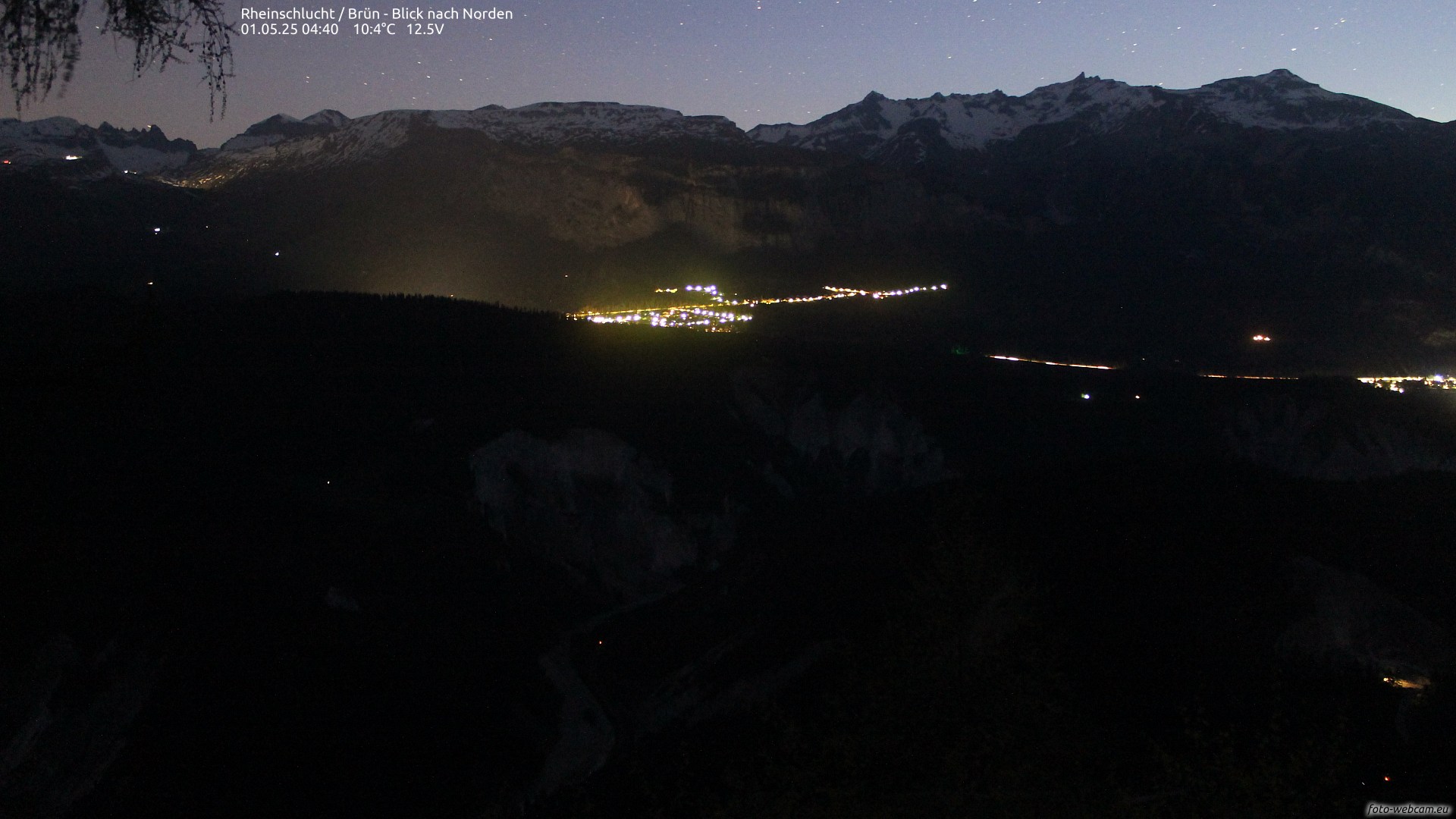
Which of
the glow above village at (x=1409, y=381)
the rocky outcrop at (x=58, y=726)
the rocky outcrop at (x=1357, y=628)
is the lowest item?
the rocky outcrop at (x=58, y=726)

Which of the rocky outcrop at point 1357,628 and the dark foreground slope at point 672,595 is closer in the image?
the dark foreground slope at point 672,595

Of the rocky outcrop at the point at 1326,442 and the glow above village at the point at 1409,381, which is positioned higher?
the glow above village at the point at 1409,381

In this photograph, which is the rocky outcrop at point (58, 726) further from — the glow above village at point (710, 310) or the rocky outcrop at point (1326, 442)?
the rocky outcrop at point (1326, 442)

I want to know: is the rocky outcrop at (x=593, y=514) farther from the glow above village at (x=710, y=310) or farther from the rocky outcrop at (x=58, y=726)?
the rocky outcrop at (x=58, y=726)

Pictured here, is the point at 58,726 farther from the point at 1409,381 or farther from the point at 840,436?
the point at 1409,381

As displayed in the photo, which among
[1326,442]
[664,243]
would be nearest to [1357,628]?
[1326,442]

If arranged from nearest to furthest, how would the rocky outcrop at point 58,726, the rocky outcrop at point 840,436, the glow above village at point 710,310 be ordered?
the rocky outcrop at point 58,726
the rocky outcrop at point 840,436
the glow above village at point 710,310

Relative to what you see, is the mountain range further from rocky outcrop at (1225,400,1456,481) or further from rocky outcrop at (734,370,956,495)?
rocky outcrop at (734,370,956,495)

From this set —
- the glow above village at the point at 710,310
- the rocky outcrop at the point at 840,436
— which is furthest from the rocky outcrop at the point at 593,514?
the glow above village at the point at 710,310

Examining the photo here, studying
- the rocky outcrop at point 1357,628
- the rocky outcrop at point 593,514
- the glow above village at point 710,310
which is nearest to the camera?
the rocky outcrop at point 1357,628
